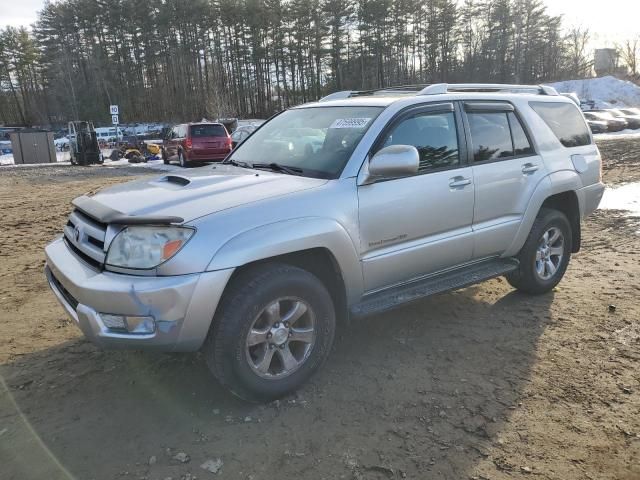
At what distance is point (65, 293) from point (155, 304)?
87 centimetres

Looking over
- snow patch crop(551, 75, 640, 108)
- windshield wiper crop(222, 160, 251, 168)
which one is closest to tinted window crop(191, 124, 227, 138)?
windshield wiper crop(222, 160, 251, 168)

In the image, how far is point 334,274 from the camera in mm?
3357

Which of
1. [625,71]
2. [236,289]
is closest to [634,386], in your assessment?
[236,289]

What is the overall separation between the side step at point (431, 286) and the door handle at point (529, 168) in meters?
0.76

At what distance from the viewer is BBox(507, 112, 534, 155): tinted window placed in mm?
4391

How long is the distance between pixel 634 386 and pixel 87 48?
232 ft

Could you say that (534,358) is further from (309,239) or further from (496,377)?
(309,239)

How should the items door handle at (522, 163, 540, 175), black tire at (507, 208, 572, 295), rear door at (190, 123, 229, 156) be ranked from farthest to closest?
rear door at (190, 123, 229, 156)
black tire at (507, 208, 572, 295)
door handle at (522, 163, 540, 175)

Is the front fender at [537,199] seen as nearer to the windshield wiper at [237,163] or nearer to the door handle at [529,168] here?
the door handle at [529,168]

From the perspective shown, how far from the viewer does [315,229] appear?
120 inches

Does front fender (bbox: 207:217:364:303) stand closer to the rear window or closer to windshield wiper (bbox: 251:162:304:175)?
windshield wiper (bbox: 251:162:304:175)

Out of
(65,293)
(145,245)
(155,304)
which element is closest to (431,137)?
(145,245)

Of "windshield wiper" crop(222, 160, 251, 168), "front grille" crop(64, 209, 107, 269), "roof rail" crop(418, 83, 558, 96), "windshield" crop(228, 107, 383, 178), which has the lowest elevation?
"front grille" crop(64, 209, 107, 269)

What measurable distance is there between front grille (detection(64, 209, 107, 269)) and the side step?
5.19ft
